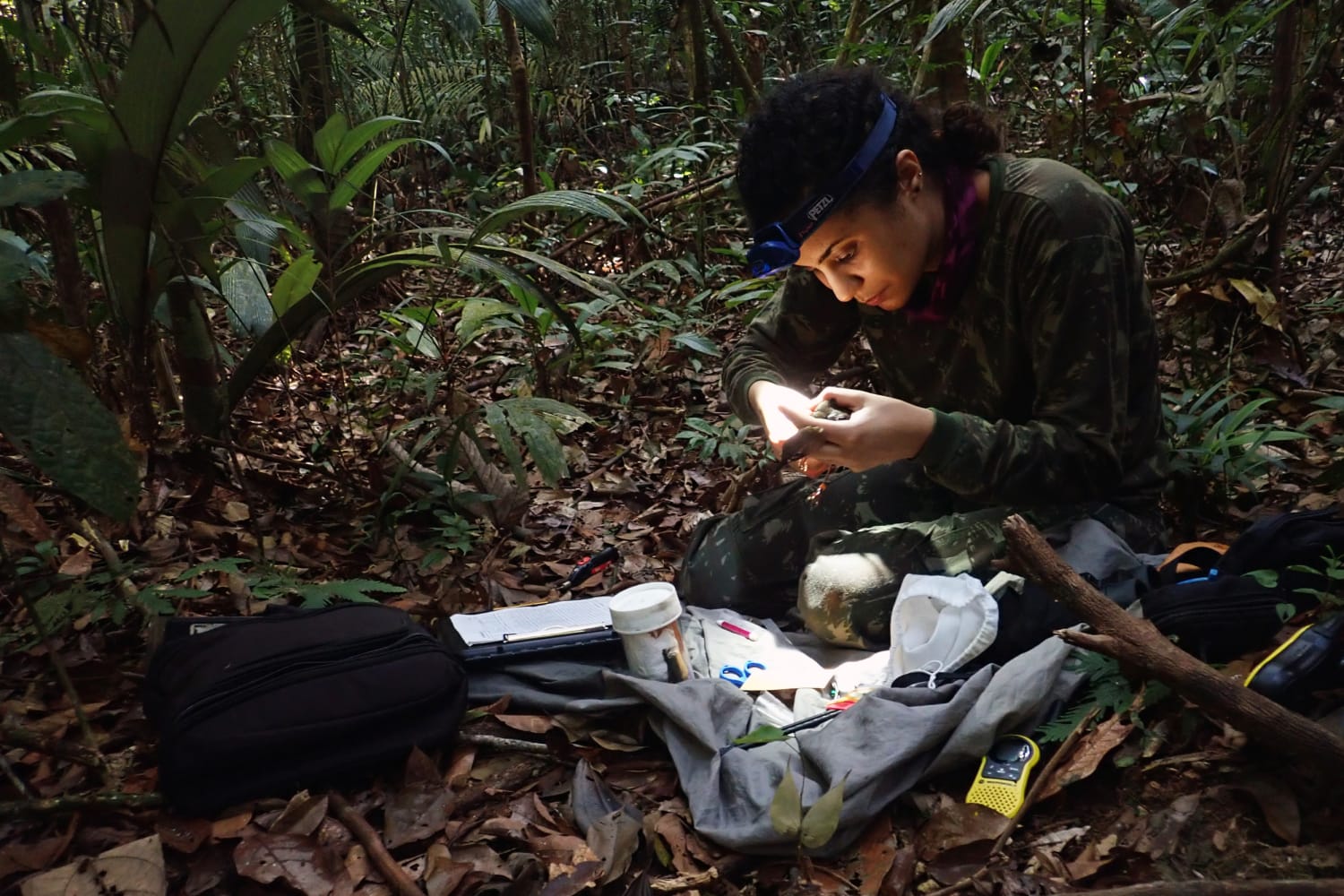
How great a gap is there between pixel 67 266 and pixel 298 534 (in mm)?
904

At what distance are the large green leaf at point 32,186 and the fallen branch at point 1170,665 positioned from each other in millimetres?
1787

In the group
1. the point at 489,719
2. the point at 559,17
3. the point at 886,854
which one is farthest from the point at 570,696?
the point at 559,17

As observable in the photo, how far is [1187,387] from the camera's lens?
3.22m

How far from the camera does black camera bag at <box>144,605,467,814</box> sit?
6.08 ft

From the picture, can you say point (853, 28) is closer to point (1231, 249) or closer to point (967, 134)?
point (1231, 249)

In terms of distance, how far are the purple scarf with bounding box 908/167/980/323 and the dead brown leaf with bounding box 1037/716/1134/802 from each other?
1011 millimetres

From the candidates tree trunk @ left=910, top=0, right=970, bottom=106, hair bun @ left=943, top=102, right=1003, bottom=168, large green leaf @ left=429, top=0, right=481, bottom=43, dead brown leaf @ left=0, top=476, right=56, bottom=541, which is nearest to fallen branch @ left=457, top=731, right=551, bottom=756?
dead brown leaf @ left=0, top=476, right=56, bottom=541

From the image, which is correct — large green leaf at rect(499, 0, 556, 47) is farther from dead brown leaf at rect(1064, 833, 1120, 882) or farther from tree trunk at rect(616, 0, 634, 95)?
tree trunk at rect(616, 0, 634, 95)

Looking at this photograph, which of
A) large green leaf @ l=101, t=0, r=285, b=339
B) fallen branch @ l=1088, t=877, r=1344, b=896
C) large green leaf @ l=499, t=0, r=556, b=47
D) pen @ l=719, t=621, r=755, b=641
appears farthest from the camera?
large green leaf @ l=499, t=0, r=556, b=47

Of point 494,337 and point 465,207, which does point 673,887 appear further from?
point 465,207

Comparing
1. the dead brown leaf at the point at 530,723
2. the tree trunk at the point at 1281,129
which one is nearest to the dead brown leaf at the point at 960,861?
the dead brown leaf at the point at 530,723

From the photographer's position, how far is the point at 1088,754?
5.80ft

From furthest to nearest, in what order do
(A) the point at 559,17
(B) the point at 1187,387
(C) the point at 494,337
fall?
(A) the point at 559,17, (C) the point at 494,337, (B) the point at 1187,387

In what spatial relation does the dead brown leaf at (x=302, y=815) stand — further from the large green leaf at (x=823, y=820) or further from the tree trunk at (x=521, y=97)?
the tree trunk at (x=521, y=97)
